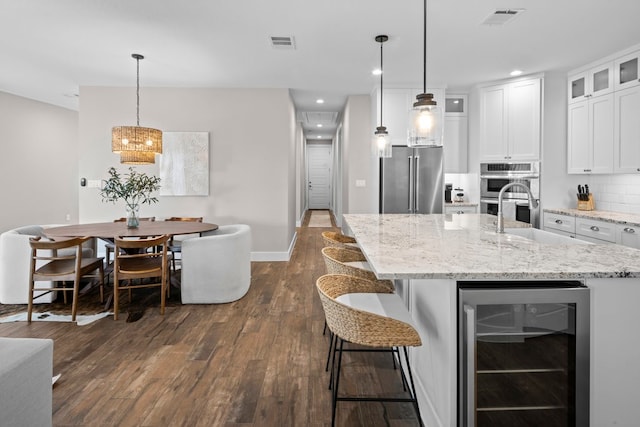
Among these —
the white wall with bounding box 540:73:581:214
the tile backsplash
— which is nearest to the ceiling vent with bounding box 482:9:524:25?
the white wall with bounding box 540:73:581:214

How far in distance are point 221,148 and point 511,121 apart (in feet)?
13.6

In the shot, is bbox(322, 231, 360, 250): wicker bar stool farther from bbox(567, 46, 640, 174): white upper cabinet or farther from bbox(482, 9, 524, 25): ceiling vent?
bbox(567, 46, 640, 174): white upper cabinet

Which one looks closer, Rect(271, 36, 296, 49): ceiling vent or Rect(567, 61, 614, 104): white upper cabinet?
Rect(271, 36, 296, 49): ceiling vent

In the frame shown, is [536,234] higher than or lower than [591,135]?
lower

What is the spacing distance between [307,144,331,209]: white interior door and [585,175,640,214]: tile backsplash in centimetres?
985

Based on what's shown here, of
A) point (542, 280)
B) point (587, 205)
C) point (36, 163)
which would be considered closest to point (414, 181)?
point (587, 205)

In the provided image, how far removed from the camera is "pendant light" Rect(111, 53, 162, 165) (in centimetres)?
432

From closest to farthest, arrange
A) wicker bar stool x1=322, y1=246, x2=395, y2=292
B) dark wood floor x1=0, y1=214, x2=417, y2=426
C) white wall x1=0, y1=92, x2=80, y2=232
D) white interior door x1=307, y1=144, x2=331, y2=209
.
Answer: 1. dark wood floor x1=0, y1=214, x2=417, y2=426
2. wicker bar stool x1=322, y1=246, x2=395, y2=292
3. white wall x1=0, y1=92, x2=80, y2=232
4. white interior door x1=307, y1=144, x2=331, y2=209

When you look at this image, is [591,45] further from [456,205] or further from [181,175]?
[181,175]

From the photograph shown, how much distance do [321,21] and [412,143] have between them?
1724 millimetres

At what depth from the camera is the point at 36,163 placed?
7.16 meters

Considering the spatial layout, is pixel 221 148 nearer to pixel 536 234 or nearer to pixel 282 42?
pixel 282 42

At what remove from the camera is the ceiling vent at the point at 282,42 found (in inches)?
156

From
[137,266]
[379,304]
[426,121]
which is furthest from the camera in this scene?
[137,266]
